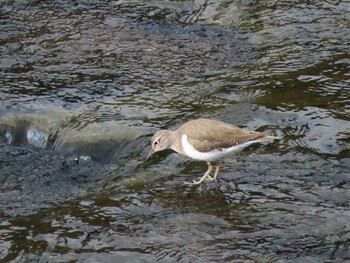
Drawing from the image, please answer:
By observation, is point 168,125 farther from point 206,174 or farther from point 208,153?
point 208,153

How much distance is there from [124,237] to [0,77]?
4339mm

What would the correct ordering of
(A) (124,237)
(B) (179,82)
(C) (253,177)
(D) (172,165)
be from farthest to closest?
(B) (179,82)
(D) (172,165)
(C) (253,177)
(A) (124,237)

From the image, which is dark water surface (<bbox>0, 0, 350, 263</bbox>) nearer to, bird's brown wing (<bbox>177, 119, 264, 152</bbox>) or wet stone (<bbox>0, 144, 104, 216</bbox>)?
wet stone (<bbox>0, 144, 104, 216</bbox>)

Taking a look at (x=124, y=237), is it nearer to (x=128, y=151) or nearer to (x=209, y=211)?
(x=209, y=211)

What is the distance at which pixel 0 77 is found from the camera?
1159 centimetres

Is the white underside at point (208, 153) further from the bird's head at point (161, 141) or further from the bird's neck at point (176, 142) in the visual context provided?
the bird's head at point (161, 141)

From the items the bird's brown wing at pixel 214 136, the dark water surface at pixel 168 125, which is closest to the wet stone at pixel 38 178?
the dark water surface at pixel 168 125

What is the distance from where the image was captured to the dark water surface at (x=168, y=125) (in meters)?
8.00

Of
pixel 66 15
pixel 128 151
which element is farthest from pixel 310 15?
pixel 128 151

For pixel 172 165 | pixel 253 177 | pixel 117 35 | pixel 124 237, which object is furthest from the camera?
pixel 117 35

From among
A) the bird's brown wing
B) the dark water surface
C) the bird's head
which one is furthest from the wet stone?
the bird's brown wing

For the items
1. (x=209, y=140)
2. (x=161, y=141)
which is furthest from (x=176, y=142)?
(x=209, y=140)

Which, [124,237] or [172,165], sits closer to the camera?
[124,237]

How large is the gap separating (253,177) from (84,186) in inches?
70.2
